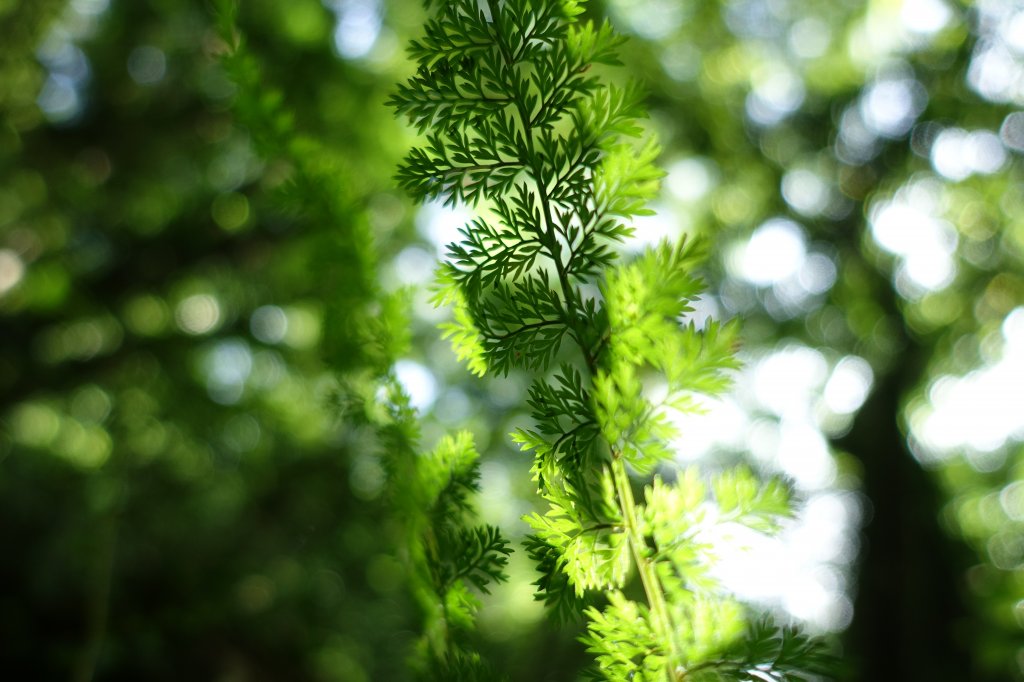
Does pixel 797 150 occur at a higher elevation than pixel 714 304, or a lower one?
higher

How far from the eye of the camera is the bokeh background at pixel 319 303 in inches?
117

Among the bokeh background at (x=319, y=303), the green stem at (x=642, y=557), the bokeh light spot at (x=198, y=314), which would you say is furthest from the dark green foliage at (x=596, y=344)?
the bokeh light spot at (x=198, y=314)

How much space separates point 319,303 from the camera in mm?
2629

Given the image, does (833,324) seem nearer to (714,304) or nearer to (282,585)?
(714,304)

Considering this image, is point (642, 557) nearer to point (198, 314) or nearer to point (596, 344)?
point (596, 344)

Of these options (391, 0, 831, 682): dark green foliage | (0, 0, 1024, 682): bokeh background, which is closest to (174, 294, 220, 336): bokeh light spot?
(0, 0, 1024, 682): bokeh background

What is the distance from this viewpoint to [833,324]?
415 centimetres

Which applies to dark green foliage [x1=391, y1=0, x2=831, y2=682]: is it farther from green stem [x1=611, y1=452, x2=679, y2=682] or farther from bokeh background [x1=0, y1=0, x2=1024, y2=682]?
bokeh background [x1=0, y1=0, x2=1024, y2=682]

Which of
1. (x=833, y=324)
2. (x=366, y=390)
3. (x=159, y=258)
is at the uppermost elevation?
(x=833, y=324)

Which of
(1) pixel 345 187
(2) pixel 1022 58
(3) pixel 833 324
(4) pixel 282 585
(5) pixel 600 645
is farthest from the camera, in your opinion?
(3) pixel 833 324

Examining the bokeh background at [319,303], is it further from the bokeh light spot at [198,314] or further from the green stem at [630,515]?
the green stem at [630,515]

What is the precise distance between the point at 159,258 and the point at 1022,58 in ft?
12.7

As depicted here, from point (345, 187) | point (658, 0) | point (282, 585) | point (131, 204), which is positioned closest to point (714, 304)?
point (658, 0)

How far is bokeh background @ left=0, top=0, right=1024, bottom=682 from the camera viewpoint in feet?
9.74
